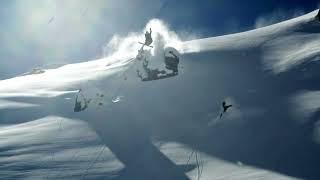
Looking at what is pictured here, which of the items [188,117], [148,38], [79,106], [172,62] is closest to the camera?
[188,117]

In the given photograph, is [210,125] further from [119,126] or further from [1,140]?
[1,140]

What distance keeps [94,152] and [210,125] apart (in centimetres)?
499

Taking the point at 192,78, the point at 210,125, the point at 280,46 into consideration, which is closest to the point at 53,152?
the point at 210,125

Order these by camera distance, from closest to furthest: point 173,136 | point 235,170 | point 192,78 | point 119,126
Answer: point 235,170
point 173,136
point 119,126
point 192,78

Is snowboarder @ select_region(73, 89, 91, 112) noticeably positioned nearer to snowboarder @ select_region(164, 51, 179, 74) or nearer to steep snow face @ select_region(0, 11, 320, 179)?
steep snow face @ select_region(0, 11, 320, 179)

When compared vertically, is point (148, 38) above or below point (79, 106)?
above

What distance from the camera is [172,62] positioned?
32.1m

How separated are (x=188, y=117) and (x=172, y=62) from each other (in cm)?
965

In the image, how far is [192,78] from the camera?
96.4 feet

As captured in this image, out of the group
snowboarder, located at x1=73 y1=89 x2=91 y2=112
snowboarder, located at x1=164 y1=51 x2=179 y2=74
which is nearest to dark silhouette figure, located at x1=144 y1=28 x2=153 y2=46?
snowboarder, located at x1=164 y1=51 x2=179 y2=74

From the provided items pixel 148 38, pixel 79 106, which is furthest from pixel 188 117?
pixel 148 38

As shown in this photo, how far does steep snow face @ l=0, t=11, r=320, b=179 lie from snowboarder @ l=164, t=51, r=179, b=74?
1.25 ft

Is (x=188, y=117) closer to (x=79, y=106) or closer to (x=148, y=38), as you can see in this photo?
(x=79, y=106)

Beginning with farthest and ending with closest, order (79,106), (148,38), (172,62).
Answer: (148,38), (172,62), (79,106)
